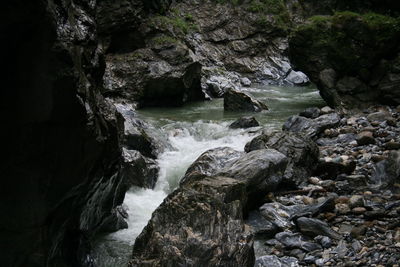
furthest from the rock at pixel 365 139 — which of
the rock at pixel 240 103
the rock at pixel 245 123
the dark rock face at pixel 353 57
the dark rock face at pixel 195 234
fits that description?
the rock at pixel 240 103

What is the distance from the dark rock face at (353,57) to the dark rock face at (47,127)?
370 inches

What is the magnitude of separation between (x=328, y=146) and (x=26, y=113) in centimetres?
713

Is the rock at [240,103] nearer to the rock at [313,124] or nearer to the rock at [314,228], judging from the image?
the rock at [313,124]

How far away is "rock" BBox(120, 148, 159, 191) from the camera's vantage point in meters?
8.02

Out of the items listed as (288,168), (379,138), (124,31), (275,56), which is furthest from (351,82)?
(275,56)

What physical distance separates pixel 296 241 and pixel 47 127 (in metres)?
3.42

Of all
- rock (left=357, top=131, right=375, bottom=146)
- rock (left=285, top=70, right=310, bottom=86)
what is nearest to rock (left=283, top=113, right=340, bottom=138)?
rock (left=357, top=131, right=375, bottom=146)

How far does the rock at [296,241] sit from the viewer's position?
543 centimetres

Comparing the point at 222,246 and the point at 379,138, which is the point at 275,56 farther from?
the point at 222,246

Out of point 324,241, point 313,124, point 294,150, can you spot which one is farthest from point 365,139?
point 324,241

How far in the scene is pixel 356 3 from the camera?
1551 centimetres

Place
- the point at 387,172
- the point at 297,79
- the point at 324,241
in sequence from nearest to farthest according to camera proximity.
→ 1. the point at 324,241
2. the point at 387,172
3. the point at 297,79

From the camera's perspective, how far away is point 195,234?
4594mm

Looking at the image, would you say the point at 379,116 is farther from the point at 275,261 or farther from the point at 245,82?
the point at 245,82
